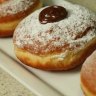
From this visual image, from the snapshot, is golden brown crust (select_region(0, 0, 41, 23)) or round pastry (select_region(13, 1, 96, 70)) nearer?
round pastry (select_region(13, 1, 96, 70))

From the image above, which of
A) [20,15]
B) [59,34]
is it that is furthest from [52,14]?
[20,15]

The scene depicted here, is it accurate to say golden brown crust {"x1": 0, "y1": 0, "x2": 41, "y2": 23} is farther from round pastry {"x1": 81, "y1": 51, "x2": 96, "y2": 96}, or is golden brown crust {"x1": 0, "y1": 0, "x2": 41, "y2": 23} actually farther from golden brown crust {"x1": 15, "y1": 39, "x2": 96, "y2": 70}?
round pastry {"x1": 81, "y1": 51, "x2": 96, "y2": 96}

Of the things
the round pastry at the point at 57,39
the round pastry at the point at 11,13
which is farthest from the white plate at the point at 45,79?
the round pastry at the point at 11,13

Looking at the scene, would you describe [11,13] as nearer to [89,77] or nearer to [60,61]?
[60,61]

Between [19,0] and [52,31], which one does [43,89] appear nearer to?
[52,31]

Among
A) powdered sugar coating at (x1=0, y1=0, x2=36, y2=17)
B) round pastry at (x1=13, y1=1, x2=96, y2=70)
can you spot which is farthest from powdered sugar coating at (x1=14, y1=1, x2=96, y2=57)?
powdered sugar coating at (x1=0, y1=0, x2=36, y2=17)

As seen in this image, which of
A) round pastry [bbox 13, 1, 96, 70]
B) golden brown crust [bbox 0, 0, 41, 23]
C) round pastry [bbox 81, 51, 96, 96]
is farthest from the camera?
golden brown crust [bbox 0, 0, 41, 23]

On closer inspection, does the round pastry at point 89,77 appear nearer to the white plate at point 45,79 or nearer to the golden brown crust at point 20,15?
the white plate at point 45,79
